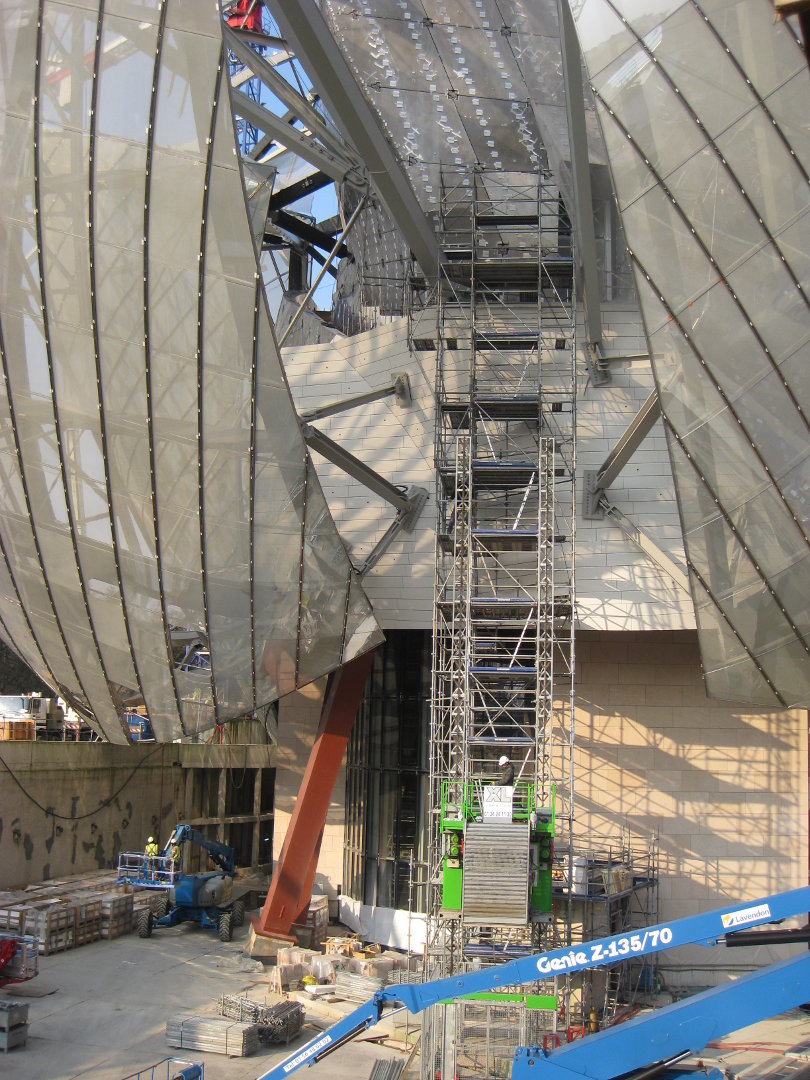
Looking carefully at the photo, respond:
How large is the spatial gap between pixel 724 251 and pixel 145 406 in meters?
7.96

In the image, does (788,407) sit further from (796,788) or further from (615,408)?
(796,788)

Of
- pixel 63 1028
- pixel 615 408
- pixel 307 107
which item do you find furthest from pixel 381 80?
pixel 63 1028

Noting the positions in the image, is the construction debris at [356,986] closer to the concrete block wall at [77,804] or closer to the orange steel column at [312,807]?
the orange steel column at [312,807]

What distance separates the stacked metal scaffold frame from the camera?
18.8 meters

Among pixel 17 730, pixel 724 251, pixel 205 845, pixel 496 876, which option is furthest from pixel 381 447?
pixel 17 730

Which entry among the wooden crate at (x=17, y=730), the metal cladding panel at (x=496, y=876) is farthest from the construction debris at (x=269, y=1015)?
the wooden crate at (x=17, y=730)

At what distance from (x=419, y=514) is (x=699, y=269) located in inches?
351

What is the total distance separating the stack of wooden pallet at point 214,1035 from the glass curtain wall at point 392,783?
8256mm

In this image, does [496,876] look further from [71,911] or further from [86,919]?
[86,919]

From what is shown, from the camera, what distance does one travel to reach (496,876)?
15.0 meters

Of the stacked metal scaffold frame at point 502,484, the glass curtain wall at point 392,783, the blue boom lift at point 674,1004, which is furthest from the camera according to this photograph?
the glass curtain wall at point 392,783

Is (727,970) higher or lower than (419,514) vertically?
lower

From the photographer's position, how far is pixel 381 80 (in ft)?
70.4

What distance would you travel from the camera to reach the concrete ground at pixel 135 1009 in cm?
1407
